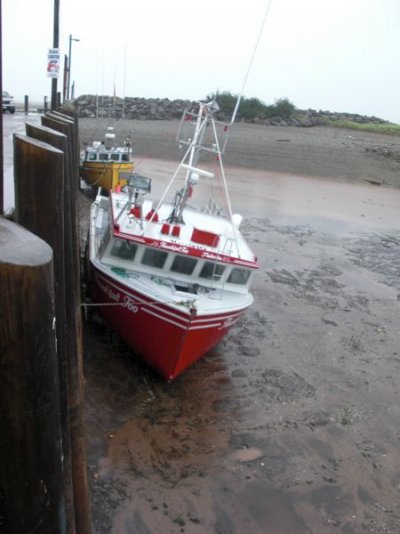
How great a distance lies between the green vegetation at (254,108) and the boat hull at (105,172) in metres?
32.3

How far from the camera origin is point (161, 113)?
49938 millimetres

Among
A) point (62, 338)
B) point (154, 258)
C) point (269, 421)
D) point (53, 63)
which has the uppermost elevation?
point (53, 63)

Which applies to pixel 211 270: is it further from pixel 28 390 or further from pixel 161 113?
pixel 161 113

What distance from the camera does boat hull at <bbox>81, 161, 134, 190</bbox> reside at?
19.5 metres

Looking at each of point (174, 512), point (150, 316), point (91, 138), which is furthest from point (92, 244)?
point (91, 138)

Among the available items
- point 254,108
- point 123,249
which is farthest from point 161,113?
point 123,249

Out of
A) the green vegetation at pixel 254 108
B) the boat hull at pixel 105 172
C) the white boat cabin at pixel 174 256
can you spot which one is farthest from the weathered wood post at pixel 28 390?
the green vegetation at pixel 254 108

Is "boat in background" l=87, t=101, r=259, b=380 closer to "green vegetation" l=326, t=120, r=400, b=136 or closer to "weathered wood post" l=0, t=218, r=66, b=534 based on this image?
"weathered wood post" l=0, t=218, r=66, b=534

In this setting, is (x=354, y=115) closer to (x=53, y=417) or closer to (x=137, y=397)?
(x=137, y=397)

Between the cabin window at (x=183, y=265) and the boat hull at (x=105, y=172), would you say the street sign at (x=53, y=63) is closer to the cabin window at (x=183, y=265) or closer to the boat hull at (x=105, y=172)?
the boat hull at (x=105, y=172)

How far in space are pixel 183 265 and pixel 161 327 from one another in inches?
50.6

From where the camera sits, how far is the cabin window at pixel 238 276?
892cm

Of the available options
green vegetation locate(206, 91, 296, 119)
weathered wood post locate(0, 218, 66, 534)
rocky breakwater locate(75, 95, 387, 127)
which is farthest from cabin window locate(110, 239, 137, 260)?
green vegetation locate(206, 91, 296, 119)

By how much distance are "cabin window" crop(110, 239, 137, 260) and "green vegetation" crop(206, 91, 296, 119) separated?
43.7m
